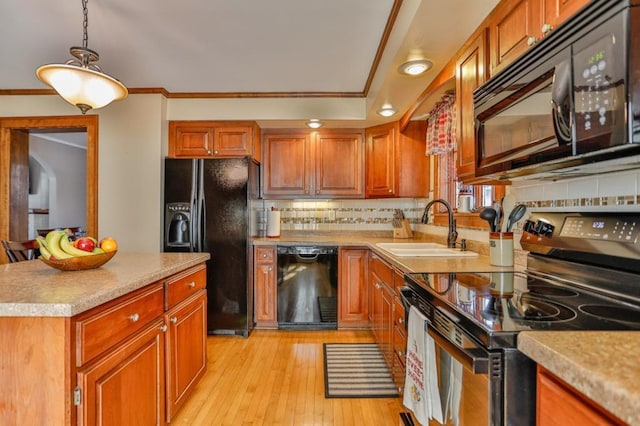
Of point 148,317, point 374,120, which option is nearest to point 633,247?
point 148,317

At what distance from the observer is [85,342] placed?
111cm

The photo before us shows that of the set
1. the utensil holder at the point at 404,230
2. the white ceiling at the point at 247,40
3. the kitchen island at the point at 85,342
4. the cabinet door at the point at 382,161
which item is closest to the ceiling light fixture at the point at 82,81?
the white ceiling at the point at 247,40

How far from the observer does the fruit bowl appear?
147cm

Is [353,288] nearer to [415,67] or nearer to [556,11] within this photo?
[415,67]

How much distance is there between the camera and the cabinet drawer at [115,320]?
3.61 ft

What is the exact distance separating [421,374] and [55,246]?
162 centimetres

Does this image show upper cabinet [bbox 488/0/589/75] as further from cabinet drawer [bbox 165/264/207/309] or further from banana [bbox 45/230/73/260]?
banana [bbox 45/230/73/260]

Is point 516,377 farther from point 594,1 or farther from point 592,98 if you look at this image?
point 594,1

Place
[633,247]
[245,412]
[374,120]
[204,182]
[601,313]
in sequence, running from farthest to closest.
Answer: [374,120] < [204,182] < [245,412] < [633,247] < [601,313]

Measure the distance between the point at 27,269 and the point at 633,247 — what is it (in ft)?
7.89

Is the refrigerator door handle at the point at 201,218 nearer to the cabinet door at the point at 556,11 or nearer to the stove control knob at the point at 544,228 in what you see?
the stove control knob at the point at 544,228

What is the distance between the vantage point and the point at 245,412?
199cm

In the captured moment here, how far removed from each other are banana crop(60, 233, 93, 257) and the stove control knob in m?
1.99

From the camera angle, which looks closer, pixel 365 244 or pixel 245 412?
pixel 245 412
